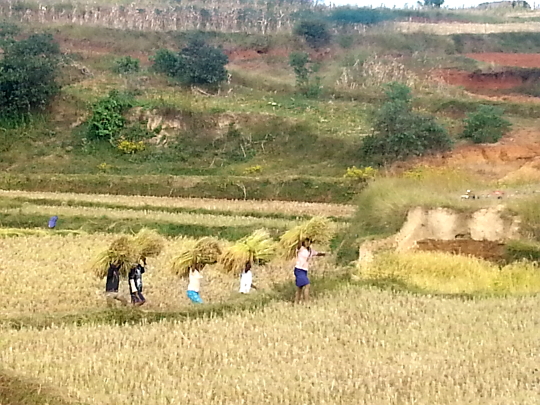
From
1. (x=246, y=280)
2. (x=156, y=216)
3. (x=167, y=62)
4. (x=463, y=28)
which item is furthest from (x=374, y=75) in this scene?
(x=246, y=280)

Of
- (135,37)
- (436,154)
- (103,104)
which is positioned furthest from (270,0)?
(436,154)

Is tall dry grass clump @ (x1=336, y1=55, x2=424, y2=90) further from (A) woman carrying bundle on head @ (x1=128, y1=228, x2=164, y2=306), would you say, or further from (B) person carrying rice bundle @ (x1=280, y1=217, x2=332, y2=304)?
(A) woman carrying bundle on head @ (x1=128, y1=228, x2=164, y2=306)

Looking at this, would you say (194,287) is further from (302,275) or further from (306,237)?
(306,237)

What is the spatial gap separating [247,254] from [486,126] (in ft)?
58.0

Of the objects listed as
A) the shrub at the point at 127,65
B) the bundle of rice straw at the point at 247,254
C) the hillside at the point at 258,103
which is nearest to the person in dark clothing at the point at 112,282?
the bundle of rice straw at the point at 247,254

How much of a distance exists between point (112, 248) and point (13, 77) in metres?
21.4

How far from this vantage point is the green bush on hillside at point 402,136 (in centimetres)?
2622

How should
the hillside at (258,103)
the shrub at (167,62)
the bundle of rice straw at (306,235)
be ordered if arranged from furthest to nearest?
the shrub at (167,62) < the hillside at (258,103) < the bundle of rice straw at (306,235)

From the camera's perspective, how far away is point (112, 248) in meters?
11.6

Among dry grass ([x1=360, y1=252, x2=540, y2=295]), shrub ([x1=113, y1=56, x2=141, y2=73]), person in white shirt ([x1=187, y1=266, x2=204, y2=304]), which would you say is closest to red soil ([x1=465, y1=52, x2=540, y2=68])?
shrub ([x1=113, y1=56, x2=141, y2=73])

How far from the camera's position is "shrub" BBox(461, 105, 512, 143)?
27.5 meters

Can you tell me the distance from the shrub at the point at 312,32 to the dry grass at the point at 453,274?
117 ft

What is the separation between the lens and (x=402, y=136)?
26125mm

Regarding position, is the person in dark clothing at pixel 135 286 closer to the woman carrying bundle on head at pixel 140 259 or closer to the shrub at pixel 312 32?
the woman carrying bundle on head at pixel 140 259
